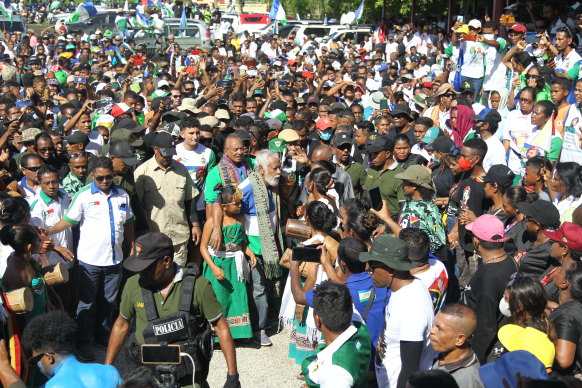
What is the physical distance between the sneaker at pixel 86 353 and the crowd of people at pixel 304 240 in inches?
1.1

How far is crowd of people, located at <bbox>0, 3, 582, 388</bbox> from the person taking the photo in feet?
12.9

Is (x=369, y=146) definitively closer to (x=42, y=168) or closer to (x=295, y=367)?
(x=295, y=367)

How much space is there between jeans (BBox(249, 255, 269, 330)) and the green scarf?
103 mm

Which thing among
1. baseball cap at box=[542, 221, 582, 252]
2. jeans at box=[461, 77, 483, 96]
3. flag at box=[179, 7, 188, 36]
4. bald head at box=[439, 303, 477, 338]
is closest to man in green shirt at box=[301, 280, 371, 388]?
bald head at box=[439, 303, 477, 338]

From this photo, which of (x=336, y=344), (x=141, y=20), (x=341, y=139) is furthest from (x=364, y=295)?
(x=141, y=20)

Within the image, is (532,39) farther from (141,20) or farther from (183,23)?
(141,20)

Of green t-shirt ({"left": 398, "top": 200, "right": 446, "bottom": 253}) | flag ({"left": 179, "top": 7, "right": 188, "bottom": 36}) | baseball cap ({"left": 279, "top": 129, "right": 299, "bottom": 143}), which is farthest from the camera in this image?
flag ({"left": 179, "top": 7, "right": 188, "bottom": 36})

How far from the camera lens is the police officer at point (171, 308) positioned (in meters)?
4.04

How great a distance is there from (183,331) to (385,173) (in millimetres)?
3667

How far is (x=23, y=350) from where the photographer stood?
13.6 ft

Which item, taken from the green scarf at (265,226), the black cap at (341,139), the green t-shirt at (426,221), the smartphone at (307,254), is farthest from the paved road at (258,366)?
the black cap at (341,139)

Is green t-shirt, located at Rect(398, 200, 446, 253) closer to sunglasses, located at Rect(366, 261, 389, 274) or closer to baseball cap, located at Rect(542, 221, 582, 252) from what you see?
baseball cap, located at Rect(542, 221, 582, 252)

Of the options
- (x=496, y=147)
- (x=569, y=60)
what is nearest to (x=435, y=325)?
(x=496, y=147)

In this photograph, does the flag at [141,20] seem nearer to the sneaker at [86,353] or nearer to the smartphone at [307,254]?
the sneaker at [86,353]
